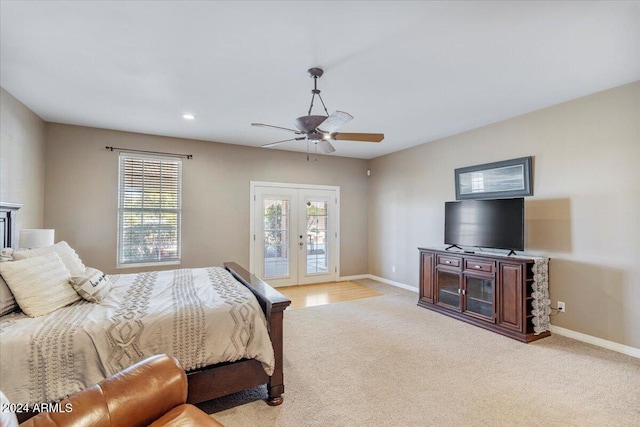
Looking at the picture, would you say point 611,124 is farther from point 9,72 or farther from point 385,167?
point 9,72

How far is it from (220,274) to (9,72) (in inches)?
106

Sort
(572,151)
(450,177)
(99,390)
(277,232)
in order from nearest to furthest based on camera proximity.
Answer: (99,390)
(572,151)
(450,177)
(277,232)

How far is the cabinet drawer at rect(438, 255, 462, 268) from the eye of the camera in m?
4.23

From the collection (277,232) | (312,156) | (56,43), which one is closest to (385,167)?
(312,156)

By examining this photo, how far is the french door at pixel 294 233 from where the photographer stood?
5797mm

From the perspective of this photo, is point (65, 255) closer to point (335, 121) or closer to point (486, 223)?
point (335, 121)

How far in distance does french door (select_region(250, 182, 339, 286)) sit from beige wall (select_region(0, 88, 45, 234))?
9.79 feet

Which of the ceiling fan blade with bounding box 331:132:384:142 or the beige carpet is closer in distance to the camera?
the beige carpet

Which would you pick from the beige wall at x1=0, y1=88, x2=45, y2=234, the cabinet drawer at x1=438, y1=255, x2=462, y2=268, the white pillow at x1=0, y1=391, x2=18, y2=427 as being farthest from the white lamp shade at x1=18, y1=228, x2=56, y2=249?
the cabinet drawer at x1=438, y1=255, x2=462, y2=268

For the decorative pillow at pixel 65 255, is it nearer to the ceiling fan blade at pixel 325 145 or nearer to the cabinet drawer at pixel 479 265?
the ceiling fan blade at pixel 325 145

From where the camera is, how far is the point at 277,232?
597 cm

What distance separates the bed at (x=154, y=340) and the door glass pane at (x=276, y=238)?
316 cm

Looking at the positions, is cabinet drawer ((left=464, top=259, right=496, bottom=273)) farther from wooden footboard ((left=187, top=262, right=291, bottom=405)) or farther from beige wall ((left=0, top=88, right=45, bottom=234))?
beige wall ((left=0, top=88, right=45, bottom=234))

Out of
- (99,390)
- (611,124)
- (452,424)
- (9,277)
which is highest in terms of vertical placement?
(611,124)
